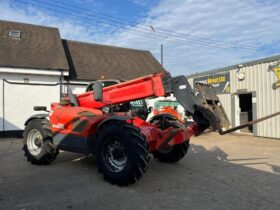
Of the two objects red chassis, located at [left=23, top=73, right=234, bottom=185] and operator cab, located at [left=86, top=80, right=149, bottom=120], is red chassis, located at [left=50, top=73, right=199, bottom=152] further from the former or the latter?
operator cab, located at [left=86, top=80, right=149, bottom=120]

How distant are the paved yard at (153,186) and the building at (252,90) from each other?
20.4 ft

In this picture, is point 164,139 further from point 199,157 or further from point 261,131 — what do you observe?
point 261,131

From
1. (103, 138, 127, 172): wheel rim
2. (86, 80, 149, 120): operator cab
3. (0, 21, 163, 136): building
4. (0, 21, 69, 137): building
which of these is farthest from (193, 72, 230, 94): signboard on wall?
(103, 138, 127, 172): wheel rim

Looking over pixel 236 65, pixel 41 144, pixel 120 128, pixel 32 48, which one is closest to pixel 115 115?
pixel 120 128

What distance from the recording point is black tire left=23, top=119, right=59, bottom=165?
818cm

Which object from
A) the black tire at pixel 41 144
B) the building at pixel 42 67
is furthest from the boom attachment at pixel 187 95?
the building at pixel 42 67

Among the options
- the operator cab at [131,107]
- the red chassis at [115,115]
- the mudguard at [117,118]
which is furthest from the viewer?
the operator cab at [131,107]

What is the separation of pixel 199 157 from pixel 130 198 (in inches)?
188

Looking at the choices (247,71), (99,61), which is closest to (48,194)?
(247,71)

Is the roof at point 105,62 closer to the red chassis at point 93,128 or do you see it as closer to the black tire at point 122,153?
the red chassis at point 93,128

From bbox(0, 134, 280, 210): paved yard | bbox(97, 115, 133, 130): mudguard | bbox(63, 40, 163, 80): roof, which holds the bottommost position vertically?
bbox(0, 134, 280, 210): paved yard

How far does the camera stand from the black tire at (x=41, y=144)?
26.8 ft

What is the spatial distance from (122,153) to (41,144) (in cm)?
307

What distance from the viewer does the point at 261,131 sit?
52.1ft
